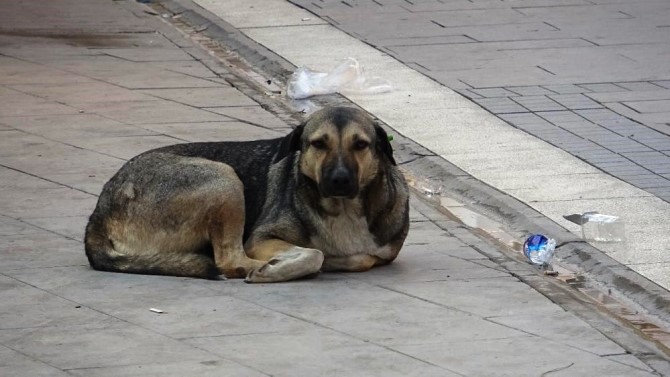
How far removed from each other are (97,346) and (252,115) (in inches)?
208

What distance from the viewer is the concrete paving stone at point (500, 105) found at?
1128cm

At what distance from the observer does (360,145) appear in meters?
7.06

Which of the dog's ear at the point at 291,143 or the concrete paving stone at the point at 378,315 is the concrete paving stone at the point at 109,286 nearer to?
the concrete paving stone at the point at 378,315

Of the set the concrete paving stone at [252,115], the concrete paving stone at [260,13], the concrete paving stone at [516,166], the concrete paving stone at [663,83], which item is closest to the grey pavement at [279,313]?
the concrete paving stone at [516,166]

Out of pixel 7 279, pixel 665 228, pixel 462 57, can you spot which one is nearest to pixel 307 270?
pixel 7 279

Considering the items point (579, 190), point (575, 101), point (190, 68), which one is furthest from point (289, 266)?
point (190, 68)

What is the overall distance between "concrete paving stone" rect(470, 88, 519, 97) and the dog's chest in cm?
468

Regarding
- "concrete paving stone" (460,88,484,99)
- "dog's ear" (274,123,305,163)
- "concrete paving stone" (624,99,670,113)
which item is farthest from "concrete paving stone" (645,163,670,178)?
"dog's ear" (274,123,305,163)

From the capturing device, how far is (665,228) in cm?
827

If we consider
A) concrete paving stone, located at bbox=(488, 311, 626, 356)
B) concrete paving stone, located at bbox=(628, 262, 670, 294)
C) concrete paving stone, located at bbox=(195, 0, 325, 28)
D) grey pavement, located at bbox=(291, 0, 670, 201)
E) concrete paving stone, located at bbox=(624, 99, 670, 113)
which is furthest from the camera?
concrete paving stone, located at bbox=(195, 0, 325, 28)

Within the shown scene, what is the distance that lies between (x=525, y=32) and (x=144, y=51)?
12.3 feet

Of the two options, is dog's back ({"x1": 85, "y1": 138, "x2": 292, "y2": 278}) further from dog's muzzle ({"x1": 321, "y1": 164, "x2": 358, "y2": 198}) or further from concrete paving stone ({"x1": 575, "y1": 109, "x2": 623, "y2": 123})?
concrete paving stone ({"x1": 575, "y1": 109, "x2": 623, "y2": 123})

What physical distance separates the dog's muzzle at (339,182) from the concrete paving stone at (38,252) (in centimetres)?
142

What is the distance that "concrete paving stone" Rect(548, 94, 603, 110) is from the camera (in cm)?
1136
